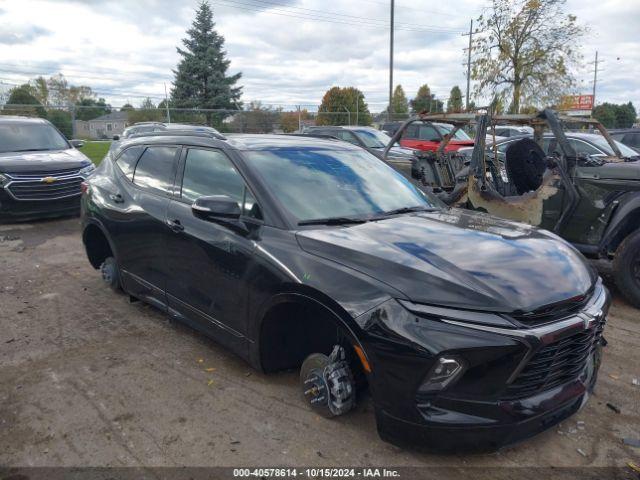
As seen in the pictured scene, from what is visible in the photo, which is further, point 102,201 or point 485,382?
point 102,201

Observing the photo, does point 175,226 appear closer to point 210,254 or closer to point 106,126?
point 210,254

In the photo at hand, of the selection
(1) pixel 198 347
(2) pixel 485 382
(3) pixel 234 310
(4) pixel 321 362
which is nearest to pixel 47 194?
(1) pixel 198 347

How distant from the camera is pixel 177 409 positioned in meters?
3.29

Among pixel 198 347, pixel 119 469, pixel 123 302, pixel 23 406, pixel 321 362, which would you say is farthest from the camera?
pixel 123 302

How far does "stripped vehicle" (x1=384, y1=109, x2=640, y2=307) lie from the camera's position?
206 inches

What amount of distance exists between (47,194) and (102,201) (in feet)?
16.0

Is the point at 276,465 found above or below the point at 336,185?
below

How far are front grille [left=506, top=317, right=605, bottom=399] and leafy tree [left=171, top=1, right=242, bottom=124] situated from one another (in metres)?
36.4

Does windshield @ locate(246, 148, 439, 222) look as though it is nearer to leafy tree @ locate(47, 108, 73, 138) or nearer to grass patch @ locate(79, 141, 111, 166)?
grass patch @ locate(79, 141, 111, 166)

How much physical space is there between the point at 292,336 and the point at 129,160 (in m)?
2.71

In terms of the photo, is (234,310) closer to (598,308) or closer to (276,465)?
(276,465)

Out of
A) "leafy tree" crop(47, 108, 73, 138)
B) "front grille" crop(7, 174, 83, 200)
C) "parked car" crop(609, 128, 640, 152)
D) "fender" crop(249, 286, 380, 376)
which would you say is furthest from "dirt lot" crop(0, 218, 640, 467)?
"leafy tree" crop(47, 108, 73, 138)

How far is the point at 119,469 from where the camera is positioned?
271 cm

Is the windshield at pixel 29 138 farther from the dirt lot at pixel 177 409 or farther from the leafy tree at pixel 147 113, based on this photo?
the leafy tree at pixel 147 113
